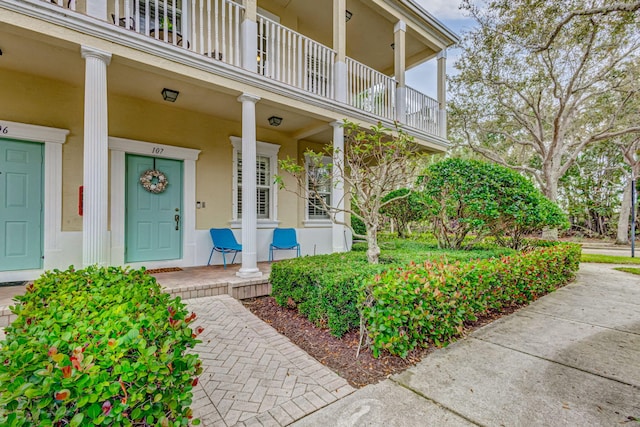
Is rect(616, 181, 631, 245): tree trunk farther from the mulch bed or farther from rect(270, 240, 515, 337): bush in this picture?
the mulch bed

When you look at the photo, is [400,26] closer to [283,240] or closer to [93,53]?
[283,240]

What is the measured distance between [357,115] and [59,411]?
20.1 feet

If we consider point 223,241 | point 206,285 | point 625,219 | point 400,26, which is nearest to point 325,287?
point 206,285

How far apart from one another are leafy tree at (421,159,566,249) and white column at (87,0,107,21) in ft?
17.5

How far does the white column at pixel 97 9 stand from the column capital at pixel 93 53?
41 centimetres

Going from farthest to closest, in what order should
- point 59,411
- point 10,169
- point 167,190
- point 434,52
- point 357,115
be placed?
point 434,52, point 357,115, point 167,190, point 10,169, point 59,411

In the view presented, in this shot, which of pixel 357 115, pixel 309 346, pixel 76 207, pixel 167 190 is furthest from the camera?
pixel 357 115

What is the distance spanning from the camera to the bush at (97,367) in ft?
3.46

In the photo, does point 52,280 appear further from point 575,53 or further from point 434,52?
point 575,53

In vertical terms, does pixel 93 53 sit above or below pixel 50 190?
above

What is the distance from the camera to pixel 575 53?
31.3ft

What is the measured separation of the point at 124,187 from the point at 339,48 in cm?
472

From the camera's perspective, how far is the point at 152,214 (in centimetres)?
544

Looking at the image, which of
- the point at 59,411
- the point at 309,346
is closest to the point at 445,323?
the point at 309,346
